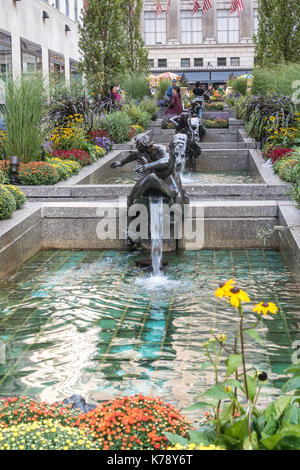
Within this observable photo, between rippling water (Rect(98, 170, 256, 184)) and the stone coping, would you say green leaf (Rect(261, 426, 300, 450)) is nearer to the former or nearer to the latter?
the stone coping

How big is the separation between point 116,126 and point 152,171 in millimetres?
11817

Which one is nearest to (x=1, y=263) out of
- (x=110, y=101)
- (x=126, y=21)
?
(x=110, y=101)

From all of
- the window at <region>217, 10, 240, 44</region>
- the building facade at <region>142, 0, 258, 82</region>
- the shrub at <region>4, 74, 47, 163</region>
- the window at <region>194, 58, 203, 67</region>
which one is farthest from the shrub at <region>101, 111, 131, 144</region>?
the window at <region>217, 10, 240, 44</region>

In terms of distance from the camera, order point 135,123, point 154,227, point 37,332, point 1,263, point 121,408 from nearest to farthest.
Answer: point 121,408 < point 37,332 < point 1,263 < point 154,227 < point 135,123

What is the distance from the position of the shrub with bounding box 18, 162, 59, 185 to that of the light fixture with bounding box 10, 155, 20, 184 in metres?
0.14

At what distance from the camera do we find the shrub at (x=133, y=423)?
3.16m

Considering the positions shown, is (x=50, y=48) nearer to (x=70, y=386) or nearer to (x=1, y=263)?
(x=1, y=263)

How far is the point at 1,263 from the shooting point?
7559mm

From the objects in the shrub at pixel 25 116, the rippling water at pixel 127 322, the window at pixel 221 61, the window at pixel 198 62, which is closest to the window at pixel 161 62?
the window at pixel 198 62

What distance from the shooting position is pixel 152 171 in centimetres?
842

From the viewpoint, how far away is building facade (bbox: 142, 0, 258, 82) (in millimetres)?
68812

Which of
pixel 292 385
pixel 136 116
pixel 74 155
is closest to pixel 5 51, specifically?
pixel 136 116

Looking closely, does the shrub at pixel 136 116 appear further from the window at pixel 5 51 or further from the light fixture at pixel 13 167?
the light fixture at pixel 13 167
